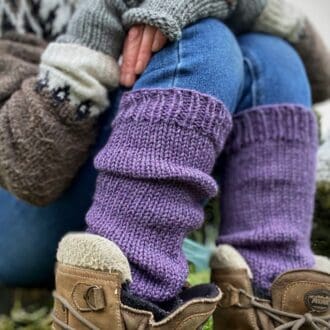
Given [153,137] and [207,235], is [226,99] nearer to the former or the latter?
[153,137]

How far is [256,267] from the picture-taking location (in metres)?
0.60

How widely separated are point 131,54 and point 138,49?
0.03ft

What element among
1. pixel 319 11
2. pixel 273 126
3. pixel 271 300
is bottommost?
pixel 319 11

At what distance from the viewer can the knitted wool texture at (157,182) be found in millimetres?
504

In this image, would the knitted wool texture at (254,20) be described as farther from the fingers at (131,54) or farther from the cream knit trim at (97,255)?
the cream knit trim at (97,255)

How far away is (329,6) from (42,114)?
4.47ft

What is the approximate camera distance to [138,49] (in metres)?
0.59

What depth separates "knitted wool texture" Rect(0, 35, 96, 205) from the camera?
1.91ft

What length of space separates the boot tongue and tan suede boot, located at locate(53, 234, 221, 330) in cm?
8

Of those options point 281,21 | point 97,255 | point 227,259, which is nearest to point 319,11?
point 281,21

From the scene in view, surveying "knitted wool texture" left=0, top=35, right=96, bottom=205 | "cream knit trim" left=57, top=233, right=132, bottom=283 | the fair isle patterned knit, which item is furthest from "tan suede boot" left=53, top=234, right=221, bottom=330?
the fair isle patterned knit

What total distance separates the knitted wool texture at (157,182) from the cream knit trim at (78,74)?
59mm

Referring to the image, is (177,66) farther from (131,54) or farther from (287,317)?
(287,317)

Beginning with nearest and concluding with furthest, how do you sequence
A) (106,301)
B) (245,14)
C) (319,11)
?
1. (106,301)
2. (245,14)
3. (319,11)
